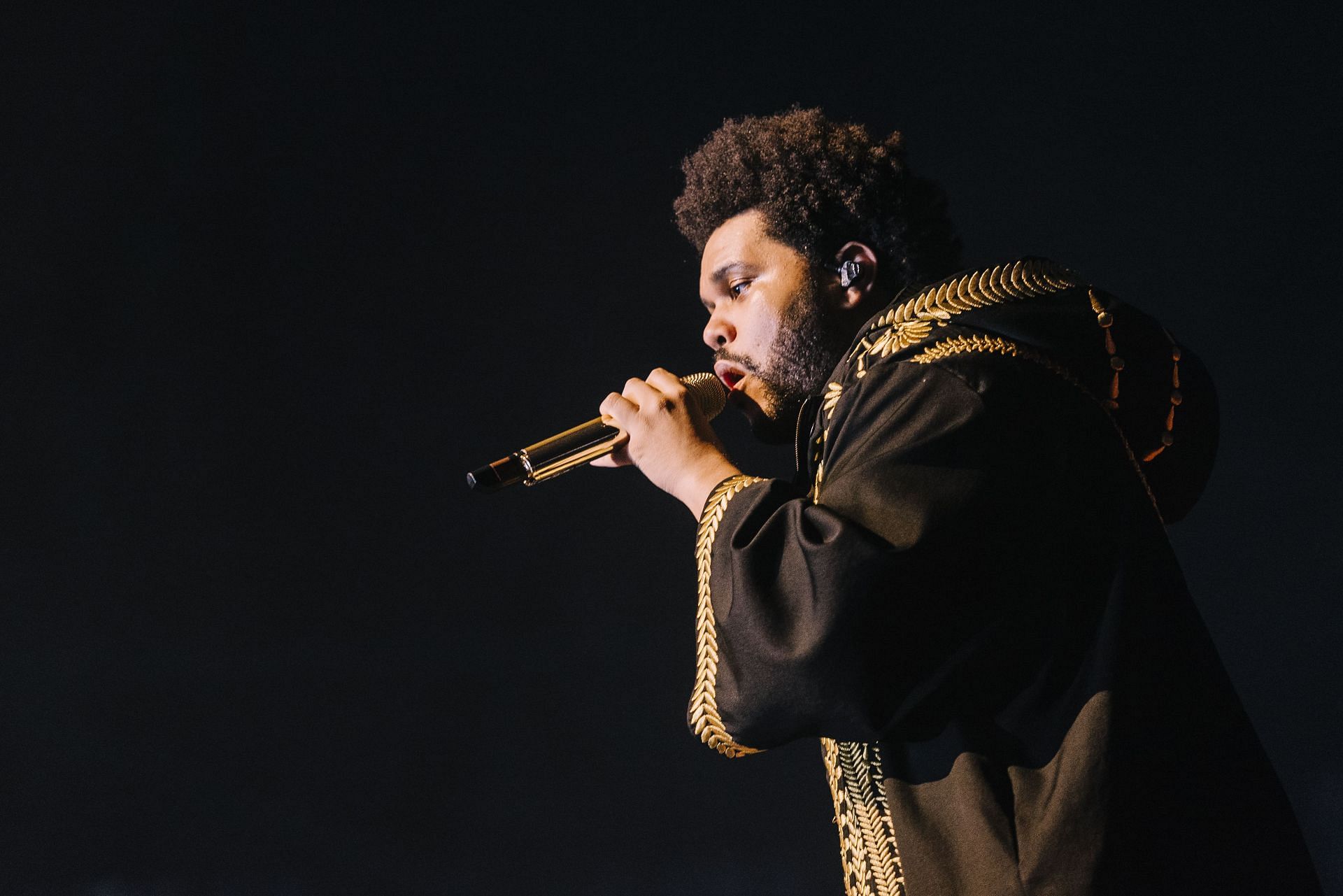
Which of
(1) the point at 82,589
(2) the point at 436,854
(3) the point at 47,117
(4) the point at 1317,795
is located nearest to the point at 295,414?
(1) the point at 82,589

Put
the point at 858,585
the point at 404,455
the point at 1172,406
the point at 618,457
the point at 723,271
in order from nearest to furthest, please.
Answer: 1. the point at 858,585
2. the point at 1172,406
3. the point at 618,457
4. the point at 723,271
5. the point at 404,455

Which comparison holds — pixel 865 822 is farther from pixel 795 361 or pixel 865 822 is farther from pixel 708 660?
pixel 795 361

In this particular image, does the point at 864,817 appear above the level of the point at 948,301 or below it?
below

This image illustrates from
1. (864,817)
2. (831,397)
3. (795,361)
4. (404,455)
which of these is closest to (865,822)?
(864,817)

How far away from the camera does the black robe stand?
854 millimetres

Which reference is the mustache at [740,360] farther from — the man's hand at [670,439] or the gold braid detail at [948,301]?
the gold braid detail at [948,301]

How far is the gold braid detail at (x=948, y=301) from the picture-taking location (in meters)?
1.01

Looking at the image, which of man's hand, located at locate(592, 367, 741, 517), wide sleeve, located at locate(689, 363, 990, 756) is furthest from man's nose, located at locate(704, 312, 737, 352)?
wide sleeve, located at locate(689, 363, 990, 756)

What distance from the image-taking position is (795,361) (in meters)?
1.43

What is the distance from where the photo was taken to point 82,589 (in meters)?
2.33

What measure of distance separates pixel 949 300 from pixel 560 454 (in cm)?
53

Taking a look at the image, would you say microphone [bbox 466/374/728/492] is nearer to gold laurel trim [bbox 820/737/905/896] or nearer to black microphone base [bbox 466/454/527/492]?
black microphone base [bbox 466/454/527/492]

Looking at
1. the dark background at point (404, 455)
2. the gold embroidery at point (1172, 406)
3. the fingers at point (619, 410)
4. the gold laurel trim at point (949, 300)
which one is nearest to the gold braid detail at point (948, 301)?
the gold laurel trim at point (949, 300)

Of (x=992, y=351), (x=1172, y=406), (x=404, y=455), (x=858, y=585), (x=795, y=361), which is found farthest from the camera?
(x=404, y=455)
